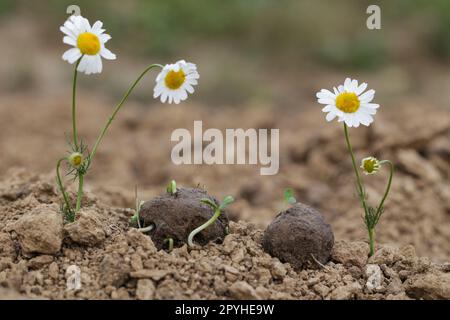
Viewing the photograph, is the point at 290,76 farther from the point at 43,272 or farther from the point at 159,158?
the point at 43,272

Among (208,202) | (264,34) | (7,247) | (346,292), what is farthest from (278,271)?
(264,34)

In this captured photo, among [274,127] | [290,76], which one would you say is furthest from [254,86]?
[274,127]

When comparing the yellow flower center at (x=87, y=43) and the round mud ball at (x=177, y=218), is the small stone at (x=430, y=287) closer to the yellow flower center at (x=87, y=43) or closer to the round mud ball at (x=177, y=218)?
the round mud ball at (x=177, y=218)

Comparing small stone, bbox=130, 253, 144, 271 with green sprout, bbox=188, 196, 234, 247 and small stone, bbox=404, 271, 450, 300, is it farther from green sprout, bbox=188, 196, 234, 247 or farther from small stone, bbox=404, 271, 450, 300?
small stone, bbox=404, 271, 450, 300

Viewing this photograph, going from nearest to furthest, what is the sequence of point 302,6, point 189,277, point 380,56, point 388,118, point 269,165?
point 189,277 → point 269,165 → point 388,118 → point 380,56 → point 302,6

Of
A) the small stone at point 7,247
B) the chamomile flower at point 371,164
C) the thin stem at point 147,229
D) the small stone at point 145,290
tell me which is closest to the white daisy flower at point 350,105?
the chamomile flower at point 371,164

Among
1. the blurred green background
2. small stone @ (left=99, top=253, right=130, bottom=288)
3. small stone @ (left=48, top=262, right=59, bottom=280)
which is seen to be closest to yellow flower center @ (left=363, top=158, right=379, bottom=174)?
small stone @ (left=99, top=253, right=130, bottom=288)
